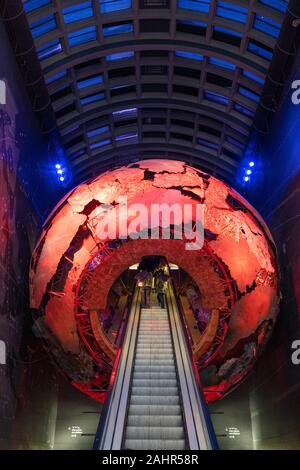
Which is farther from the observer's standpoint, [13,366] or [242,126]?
[242,126]

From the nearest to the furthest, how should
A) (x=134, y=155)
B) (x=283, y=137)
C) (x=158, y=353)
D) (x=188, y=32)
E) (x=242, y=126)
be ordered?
(x=158, y=353) < (x=283, y=137) < (x=188, y=32) < (x=242, y=126) < (x=134, y=155)

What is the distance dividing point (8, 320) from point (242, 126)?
33.4 feet

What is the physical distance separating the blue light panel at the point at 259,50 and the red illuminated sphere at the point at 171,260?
5531 millimetres

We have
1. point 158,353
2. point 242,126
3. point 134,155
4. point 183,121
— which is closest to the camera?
point 158,353

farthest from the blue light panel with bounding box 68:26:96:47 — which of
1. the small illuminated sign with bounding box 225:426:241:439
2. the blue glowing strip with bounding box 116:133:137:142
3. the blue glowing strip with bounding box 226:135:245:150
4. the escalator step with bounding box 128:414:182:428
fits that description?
the small illuminated sign with bounding box 225:426:241:439

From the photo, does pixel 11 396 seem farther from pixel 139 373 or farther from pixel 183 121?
pixel 183 121

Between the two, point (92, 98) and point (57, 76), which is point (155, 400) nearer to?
point (57, 76)

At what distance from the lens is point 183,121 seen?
1712 centimetres

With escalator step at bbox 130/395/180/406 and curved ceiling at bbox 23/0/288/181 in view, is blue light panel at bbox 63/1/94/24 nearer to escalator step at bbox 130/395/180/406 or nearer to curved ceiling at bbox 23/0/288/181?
curved ceiling at bbox 23/0/288/181

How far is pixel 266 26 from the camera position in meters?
11.7

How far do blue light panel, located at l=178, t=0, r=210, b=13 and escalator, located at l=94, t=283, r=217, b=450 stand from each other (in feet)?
28.0

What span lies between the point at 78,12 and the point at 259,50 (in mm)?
5136

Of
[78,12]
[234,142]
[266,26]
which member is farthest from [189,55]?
[234,142]

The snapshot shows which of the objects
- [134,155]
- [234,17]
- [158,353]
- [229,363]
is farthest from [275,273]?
[134,155]
